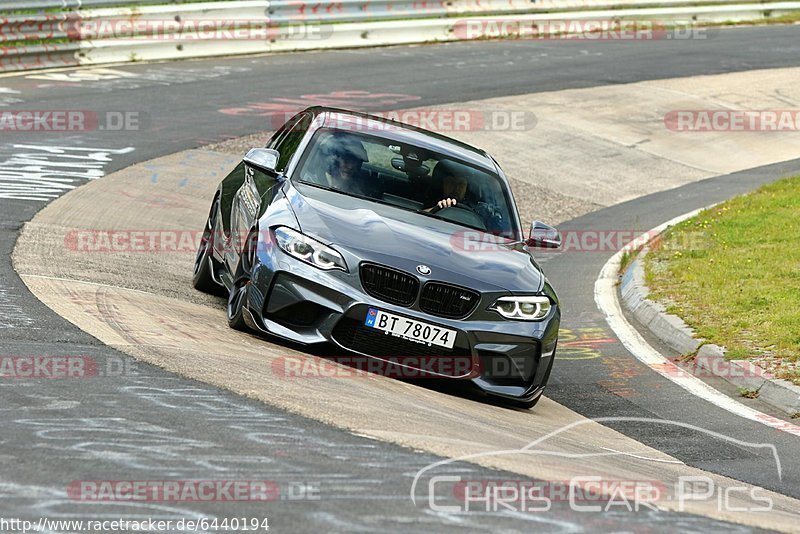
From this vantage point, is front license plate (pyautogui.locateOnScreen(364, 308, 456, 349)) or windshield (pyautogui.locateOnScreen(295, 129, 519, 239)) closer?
front license plate (pyautogui.locateOnScreen(364, 308, 456, 349))

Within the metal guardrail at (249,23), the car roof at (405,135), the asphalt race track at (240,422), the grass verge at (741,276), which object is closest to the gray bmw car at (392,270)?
the car roof at (405,135)

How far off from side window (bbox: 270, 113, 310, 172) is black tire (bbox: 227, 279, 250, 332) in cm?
114

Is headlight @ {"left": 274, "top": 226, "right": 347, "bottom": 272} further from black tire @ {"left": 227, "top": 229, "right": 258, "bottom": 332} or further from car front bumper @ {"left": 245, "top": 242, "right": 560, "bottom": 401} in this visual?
black tire @ {"left": 227, "top": 229, "right": 258, "bottom": 332}

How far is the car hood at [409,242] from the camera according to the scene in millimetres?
7930

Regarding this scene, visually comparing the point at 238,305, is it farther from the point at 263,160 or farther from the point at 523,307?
the point at 523,307

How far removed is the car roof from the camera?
31.7 feet

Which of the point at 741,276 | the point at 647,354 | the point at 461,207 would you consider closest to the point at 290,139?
the point at 461,207

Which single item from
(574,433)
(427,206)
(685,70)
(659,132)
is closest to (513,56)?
(685,70)

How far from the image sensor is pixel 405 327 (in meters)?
7.73

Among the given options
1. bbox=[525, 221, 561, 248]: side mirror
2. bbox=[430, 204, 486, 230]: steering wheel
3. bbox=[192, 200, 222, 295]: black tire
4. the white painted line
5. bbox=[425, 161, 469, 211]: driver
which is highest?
bbox=[425, 161, 469, 211]: driver

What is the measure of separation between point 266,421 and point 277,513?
4.15 ft

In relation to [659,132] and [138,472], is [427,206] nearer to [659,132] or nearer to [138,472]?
[138,472]

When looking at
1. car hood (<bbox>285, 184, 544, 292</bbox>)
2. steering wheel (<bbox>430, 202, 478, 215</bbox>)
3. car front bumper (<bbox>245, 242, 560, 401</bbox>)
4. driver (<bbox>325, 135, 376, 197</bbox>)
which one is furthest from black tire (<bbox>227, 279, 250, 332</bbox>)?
steering wheel (<bbox>430, 202, 478, 215</bbox>)

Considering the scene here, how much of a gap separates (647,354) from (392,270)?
3558 millimetres
